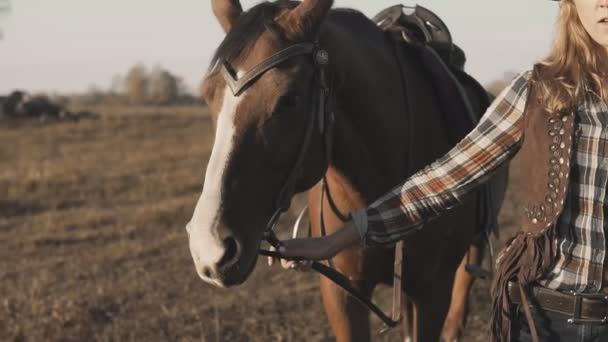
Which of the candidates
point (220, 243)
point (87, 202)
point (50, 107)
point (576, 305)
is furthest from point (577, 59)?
point (50, 107)

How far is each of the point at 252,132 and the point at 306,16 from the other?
19.6 inches


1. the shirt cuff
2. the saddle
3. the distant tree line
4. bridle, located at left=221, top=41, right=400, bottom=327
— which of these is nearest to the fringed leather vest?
the shirt cuff

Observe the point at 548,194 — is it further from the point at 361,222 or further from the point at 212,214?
the point at 212,214

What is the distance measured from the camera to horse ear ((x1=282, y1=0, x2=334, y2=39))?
2830 mm

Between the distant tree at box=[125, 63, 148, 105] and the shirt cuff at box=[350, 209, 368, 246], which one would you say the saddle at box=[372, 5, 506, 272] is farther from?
the distant tree at box=[125, 63, 148, 105]

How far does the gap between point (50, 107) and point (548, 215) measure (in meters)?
24.2

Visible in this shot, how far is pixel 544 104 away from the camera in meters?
2.28

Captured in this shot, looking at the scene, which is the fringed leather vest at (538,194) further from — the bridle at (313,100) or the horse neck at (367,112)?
the horse neck at (367,112)

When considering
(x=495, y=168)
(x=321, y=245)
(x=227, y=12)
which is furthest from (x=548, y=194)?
(x=227, y=12)

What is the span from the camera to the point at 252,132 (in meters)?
2.58

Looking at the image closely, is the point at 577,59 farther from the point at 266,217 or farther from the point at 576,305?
the point at 266,217

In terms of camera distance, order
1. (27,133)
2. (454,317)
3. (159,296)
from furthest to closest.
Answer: (27,133) → (159,296) → (454,317)

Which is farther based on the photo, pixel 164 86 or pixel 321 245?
pixel 164 86

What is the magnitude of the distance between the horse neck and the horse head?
328mm
